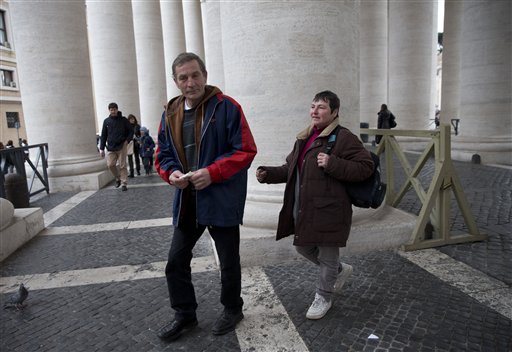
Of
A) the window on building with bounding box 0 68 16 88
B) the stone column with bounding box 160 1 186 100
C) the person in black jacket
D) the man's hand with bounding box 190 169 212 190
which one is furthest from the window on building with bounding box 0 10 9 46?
the man's hand with bounding box 190 169 212 190

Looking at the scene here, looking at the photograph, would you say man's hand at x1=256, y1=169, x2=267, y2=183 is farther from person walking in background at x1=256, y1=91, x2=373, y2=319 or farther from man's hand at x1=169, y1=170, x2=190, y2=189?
man's hand at x1=169, y1=170, x2=190, y2=189

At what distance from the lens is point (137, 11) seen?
21219 mm

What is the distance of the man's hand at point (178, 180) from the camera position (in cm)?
278

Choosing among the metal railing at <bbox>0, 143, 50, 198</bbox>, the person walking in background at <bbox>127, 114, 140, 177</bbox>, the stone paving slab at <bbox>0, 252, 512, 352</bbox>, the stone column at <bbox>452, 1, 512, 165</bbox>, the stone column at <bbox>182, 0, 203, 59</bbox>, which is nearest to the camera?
the stone paving slab at <bbox>0, 252, 512, 352</bbox>

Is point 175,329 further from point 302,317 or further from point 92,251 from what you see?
point 92,251

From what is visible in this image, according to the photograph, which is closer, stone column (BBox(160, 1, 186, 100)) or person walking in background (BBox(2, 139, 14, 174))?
person walking in background (BBox(2, 139, 14, 174))

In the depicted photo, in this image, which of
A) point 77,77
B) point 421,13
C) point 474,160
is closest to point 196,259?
point 77,77

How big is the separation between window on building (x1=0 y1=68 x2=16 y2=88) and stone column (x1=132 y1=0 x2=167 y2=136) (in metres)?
23.6

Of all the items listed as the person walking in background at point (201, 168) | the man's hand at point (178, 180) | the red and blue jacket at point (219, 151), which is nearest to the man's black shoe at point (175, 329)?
the person walking in background at point (201, 168)

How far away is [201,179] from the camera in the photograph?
2.77 meters

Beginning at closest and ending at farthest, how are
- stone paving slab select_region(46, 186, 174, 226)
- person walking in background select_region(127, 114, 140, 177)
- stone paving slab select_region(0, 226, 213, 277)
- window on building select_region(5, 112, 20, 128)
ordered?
stone paving slab select_region(0, 226, 213, 277) < stone paving slab select_region(46, 186, 174, 226) < person walking in background select_region(127, 114, 140, 177) < window on building select_region(5, 112, 20, 128)

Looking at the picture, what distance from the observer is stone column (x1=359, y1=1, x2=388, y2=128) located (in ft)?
74.9

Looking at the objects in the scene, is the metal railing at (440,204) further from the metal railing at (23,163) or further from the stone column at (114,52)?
the stone column at (114,52)

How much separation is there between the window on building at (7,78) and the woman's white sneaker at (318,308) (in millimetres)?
42903
